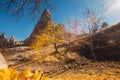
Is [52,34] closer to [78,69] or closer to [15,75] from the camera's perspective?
[78,69]

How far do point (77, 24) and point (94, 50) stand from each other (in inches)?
287

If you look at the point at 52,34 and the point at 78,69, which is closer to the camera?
the point at 78,69

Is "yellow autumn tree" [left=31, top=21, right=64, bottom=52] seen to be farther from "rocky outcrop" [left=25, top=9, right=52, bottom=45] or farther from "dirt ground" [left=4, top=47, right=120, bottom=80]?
"rocky outcrop" [left=25, top=9, right=52, bottom=45]

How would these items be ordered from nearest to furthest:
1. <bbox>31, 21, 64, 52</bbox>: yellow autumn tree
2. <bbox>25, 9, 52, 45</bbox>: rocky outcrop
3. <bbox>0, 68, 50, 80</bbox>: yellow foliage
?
<bbox>0, 68, 50, 80</bbox>: yellow foliage, <bbox>31, 21, 64, 52</bbox>: yellow autumn tree, <bbox>25, 9, 52, 45</bbox>: rocky outcrop

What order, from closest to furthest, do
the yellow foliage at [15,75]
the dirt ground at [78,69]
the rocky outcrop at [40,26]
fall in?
the yellow foliage at [15,75]
the dirt ground at [78,69]
the rocky outcrop at [40,26]

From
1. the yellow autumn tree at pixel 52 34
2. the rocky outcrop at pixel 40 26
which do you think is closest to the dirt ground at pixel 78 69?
the yellow autumn tree at pixel 52 34

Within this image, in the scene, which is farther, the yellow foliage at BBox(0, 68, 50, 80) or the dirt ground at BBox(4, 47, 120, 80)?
the dirt ground at BBox(4, 47, 120, 80)

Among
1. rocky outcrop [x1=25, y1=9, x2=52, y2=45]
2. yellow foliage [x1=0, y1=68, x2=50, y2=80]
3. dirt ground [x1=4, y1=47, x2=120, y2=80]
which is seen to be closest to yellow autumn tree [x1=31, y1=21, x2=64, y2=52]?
dirt ground [x1=4, y1=47, x2=120, y2=80]

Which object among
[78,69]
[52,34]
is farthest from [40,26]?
[78,69]

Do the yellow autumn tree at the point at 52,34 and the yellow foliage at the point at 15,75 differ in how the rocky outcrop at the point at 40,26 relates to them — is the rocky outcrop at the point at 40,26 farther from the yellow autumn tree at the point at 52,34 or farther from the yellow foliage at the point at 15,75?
the yellow foliage at the point at 15,75

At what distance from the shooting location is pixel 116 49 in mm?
21719

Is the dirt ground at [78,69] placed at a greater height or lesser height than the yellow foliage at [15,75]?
lesser

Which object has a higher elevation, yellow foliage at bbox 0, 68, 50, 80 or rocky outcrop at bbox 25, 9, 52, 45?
rocky outcrop at bbox 25, 9, 52, 45

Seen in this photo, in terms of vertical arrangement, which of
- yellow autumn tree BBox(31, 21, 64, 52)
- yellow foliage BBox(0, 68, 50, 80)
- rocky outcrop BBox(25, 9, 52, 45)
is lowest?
yellow foliage BBox(0, 68, 50, 80)
